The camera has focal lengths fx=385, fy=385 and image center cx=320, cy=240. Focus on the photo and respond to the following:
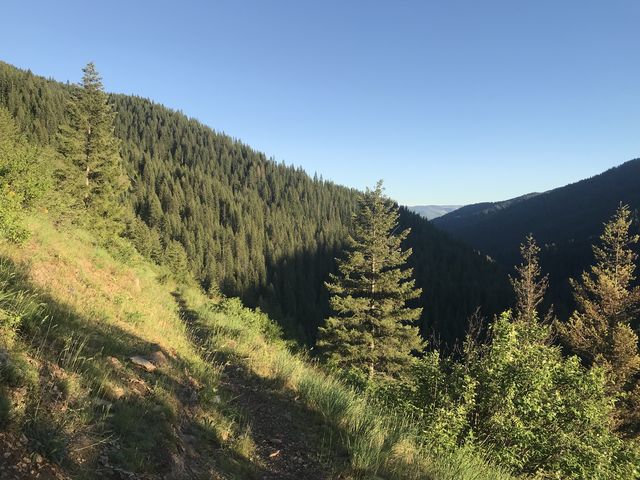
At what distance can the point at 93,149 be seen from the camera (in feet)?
84.2

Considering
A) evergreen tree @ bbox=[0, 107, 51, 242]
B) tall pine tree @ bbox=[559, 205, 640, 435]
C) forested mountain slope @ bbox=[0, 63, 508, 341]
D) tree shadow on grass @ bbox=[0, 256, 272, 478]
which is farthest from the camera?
forested mountain slope @ bbox=[0, 63, 508, 341]

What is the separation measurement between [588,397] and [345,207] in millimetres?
188407

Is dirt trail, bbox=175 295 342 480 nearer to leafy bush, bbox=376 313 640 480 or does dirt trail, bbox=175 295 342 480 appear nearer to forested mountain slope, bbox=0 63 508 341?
leafy bush, bbox=376 313 640 480

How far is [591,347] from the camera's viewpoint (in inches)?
863

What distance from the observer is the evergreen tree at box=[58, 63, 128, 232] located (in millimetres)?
24391

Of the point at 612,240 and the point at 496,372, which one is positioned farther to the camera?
the point at 612,240

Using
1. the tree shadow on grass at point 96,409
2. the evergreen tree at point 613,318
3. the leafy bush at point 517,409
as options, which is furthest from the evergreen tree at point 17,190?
the evergreen tree at point 613,318

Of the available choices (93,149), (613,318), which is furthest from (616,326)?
(93,149)

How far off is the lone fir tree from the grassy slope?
16345 mm

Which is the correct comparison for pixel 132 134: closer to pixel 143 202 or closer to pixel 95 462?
pixel 143 202

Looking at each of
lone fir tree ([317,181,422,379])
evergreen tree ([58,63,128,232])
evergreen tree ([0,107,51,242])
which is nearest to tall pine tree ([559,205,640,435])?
lone fir tree ([317,181,422,379])

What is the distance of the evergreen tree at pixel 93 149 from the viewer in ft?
80.0

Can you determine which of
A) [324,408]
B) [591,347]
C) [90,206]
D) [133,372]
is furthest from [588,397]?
[90,206]

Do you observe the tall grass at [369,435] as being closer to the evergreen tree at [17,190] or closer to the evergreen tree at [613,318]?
the evergreen tree at [17,190]
